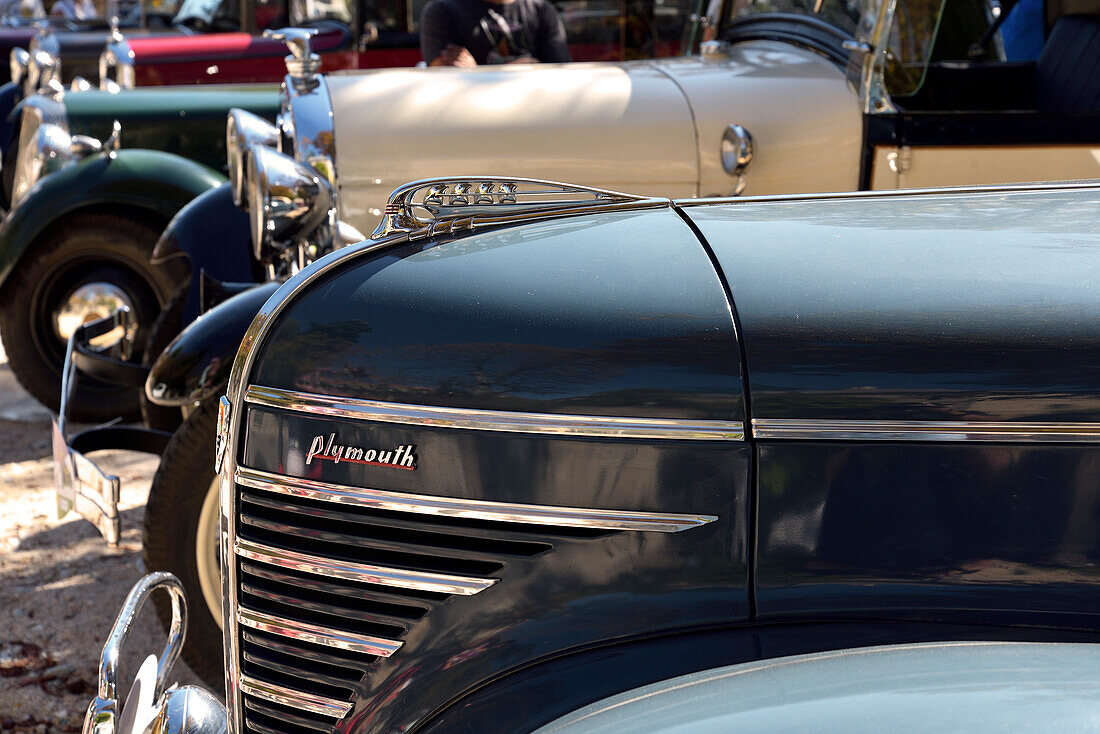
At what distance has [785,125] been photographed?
3027 mm

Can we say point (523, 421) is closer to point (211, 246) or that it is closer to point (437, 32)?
point (211, 246)

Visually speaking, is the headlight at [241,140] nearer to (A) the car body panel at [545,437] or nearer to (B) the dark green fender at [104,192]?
(B) the dark green fender at [104,192]

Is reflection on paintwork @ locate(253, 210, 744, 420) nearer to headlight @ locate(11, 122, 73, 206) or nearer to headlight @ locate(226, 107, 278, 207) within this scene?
headlight @ locate(226, 107, 278, 207)

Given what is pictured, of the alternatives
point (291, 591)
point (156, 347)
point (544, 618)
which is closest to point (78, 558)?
point (156, 347)

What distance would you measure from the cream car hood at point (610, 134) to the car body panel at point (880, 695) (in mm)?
2055

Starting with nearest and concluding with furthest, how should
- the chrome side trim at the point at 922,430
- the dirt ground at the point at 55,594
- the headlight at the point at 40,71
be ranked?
1. the chrome side trim at the point at 922,430
2. the dirt ground at the point at 55,594
3. the headlight at the point at 40,71

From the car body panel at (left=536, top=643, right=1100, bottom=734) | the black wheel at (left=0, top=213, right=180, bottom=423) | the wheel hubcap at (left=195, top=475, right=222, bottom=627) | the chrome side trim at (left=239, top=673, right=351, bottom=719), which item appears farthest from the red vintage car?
the car body panel at (left=536, top=643, right=1100, bottom=734)

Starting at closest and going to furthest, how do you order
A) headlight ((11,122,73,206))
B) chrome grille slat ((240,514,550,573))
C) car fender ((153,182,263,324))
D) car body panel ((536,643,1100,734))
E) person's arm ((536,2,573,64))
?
car body panel ((536,643,1100,734))
chrome grille slat ((240,514,550,573))
car fender ((153,182,263,324))
person's arm ((536,2,573,64))
headlight ((11,122,73,206))

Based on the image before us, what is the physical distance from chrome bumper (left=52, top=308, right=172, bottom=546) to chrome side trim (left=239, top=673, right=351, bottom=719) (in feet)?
3.45

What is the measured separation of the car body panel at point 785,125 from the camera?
2.99 m

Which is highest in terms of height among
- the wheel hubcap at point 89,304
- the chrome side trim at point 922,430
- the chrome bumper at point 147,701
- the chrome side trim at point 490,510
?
the chrome side trim at point 922,430

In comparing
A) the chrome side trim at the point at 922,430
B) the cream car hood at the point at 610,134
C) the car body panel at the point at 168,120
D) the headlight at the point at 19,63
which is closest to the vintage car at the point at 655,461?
the chrome side trim at the point at 922,430

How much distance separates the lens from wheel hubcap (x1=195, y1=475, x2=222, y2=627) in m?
2.40

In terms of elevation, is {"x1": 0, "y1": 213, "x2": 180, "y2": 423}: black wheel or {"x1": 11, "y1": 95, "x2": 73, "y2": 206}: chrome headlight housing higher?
{"x1": 11, "y1": 95, "x2": 73, "y2": 206}: chrome headlight housing
